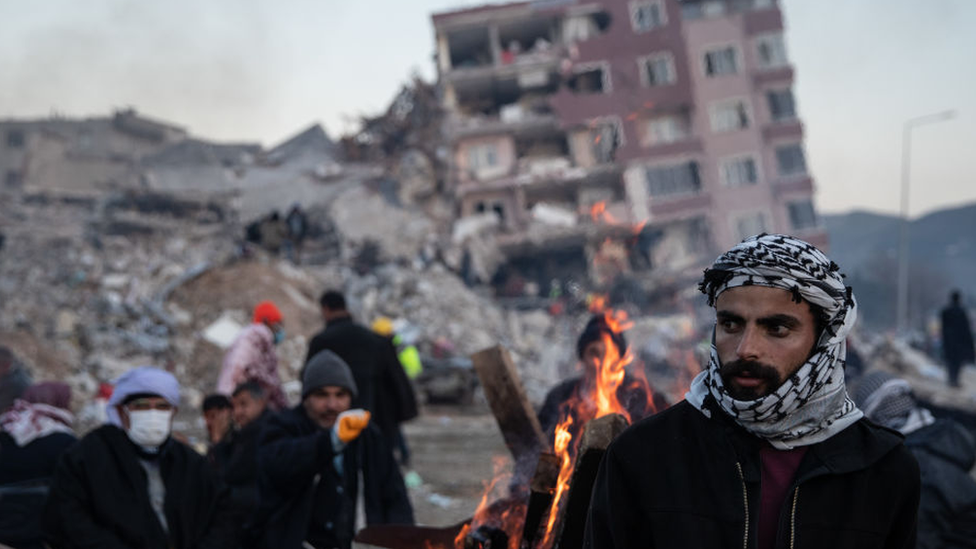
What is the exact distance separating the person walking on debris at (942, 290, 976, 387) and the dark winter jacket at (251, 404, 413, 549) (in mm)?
14251

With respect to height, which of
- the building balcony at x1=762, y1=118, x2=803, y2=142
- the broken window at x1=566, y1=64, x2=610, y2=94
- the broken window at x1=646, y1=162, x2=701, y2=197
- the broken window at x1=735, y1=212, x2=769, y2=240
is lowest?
the broken window at x1=735, y1=212, x2=769, y2=240

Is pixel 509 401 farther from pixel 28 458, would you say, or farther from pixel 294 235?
pixel 294 235

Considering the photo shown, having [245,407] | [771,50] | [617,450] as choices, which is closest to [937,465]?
[617,450]

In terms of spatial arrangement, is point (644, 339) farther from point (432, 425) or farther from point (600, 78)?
point (600, 78)

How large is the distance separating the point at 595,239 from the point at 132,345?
23.2m

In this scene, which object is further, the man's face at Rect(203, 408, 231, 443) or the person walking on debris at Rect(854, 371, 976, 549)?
the man's face at Rect(203, 408, 231, 443)

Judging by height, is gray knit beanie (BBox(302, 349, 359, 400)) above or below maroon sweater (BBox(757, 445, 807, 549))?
A: above

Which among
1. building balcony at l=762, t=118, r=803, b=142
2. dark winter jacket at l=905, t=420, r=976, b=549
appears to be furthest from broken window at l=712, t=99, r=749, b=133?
dark winter jacket at l=905, t=420, r=976, b=549

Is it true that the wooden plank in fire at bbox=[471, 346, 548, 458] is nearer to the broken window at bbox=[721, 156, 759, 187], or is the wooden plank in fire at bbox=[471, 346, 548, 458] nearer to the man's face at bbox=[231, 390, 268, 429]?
the man's face at bbox=[231, 390, 268, 429]

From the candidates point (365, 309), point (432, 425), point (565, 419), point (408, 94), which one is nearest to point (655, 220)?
point (408, 94)

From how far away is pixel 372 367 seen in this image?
5762 millimetres

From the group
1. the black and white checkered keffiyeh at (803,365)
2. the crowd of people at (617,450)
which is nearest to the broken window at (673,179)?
the crowd of people at (617,450)

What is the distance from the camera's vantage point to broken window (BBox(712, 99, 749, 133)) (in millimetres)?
37188

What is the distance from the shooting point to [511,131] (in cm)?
3522
